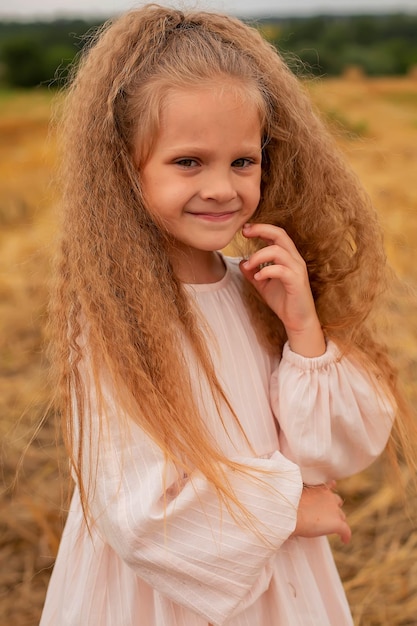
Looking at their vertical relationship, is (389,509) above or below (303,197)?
below

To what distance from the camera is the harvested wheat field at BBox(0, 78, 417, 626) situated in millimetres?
1997

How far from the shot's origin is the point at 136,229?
1.22m

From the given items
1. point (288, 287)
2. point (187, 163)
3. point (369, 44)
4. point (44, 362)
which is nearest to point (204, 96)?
point (187, 163)

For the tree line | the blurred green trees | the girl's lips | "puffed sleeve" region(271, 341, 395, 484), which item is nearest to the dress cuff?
"puffed sleeve" region(271, 341, 395, 484)

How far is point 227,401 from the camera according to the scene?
1237 mm

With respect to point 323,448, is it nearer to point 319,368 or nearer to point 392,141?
point 319,368

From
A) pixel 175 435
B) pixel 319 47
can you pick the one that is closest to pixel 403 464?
pixel 175 435

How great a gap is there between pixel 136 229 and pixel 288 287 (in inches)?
10.3

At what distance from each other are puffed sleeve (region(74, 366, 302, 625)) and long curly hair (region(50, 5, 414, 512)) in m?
0.02

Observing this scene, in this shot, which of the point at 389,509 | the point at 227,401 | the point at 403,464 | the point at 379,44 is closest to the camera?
the point at 227,401

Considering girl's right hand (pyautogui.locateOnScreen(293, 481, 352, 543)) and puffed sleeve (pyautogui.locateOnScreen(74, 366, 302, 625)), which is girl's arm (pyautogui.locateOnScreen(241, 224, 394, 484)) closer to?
girl's right hand (pyautogui.locateOnScreen(293, 481, 352, 543))

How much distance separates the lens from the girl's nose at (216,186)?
1163mm

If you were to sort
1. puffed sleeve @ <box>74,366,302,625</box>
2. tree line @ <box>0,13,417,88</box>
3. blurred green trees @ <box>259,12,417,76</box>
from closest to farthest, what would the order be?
1. puffed sleeve @ <box>74,366,302,625</box>
2. tree line @ <box>0,13,417,88</box>
3. blurred green trees @ <box>259,12,417,76</box>

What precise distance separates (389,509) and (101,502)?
1.38 meters
